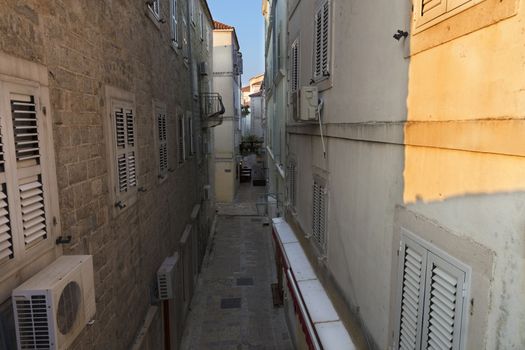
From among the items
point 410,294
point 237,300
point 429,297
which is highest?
point 429,297

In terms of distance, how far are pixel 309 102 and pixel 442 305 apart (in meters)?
4.11

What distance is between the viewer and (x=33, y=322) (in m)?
2.59

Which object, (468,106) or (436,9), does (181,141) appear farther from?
(468,106)

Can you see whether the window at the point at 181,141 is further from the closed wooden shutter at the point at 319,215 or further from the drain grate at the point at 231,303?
the closed wooden shutter at the point at 319,215

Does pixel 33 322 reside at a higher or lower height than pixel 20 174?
lower

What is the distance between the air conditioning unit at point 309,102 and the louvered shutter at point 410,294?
130 inches

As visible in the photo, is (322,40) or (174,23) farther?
(174,23)

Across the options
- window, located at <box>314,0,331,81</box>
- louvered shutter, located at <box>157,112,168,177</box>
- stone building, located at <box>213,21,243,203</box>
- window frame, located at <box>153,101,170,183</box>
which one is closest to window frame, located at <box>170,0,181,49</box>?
window frame, located at <box>153,101,170,183</box>

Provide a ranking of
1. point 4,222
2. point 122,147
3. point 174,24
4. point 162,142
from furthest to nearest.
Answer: point 174,24, point 162,142, point 122,147, point 4,222

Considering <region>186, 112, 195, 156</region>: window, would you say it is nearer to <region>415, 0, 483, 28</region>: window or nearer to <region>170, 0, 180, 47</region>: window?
<region>170, 0, 180, 47</region>: window

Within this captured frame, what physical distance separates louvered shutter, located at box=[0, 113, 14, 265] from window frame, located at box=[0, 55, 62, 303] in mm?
17

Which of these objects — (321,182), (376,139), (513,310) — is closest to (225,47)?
(321,182)

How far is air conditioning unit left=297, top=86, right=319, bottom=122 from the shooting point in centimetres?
612

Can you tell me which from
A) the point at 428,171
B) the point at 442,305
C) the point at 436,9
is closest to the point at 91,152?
the point at 428,171
